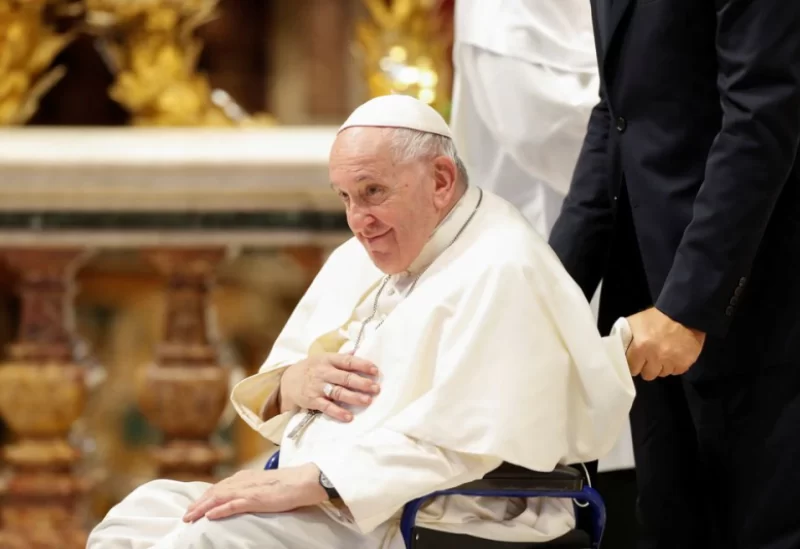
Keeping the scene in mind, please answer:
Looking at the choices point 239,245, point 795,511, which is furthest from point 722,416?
point 239,245

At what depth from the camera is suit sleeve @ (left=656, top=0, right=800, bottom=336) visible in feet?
8.63

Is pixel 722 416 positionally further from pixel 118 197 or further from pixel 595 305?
pixel 118 197

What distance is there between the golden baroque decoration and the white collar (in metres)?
2.66

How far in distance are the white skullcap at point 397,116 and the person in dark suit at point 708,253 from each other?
0.43 meters

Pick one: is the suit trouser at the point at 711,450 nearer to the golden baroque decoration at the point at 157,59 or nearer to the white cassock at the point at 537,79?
the white cassock at the point at 537,79

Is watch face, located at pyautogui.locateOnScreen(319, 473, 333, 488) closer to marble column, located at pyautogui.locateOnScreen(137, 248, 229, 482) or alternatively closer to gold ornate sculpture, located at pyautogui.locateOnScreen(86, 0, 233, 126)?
marble column, located at pyautogui.locateOnScreen(137, 248, 229, 482)

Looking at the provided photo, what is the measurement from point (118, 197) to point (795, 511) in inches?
108

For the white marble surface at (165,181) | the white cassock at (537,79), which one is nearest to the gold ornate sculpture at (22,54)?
the white marble surface at (165,181)

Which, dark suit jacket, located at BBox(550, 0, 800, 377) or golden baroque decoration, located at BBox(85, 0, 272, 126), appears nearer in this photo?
dark suit jacket, located at BBox(550, 0, 800, 377)

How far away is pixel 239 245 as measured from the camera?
478cm

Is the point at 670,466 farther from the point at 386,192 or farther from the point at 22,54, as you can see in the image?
the point at 22,54

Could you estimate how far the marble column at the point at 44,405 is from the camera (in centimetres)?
475

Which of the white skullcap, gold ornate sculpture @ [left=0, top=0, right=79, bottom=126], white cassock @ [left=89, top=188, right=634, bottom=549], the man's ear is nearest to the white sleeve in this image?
white cassock @ [left=89, top=188, right=634, bottom=549]

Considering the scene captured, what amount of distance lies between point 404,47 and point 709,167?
8.76ft
